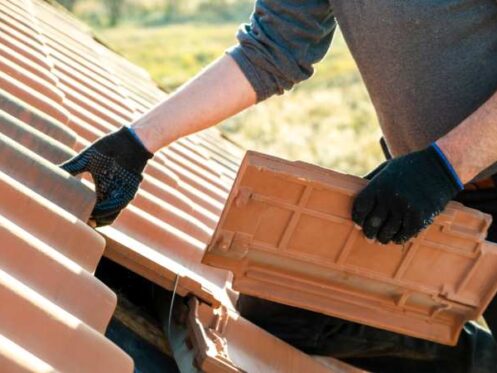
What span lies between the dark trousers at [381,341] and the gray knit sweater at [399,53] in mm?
263

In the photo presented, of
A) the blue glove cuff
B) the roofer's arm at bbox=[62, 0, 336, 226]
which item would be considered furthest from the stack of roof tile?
the blue glove cuff

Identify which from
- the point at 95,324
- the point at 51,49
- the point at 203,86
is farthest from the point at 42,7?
the point at 95,324

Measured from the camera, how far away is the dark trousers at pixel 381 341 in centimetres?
308

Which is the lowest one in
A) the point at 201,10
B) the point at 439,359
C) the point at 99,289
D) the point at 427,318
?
the point at 201,10

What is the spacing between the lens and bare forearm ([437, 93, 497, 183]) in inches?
106

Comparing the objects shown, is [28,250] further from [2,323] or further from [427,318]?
[427,318]

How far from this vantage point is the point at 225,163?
217 inches

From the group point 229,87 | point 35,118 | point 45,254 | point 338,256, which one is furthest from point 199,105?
point 45,254

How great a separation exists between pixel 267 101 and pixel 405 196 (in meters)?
21.7

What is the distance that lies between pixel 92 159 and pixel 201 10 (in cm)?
3840

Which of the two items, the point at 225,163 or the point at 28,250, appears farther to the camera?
the point at 225,163

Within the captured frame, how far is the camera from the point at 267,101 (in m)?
24.2

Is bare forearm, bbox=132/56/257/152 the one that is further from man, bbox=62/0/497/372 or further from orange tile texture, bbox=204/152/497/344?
orange tile texture, bbox=204/152/497/344

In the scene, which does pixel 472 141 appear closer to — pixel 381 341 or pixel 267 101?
pixel 381 341
